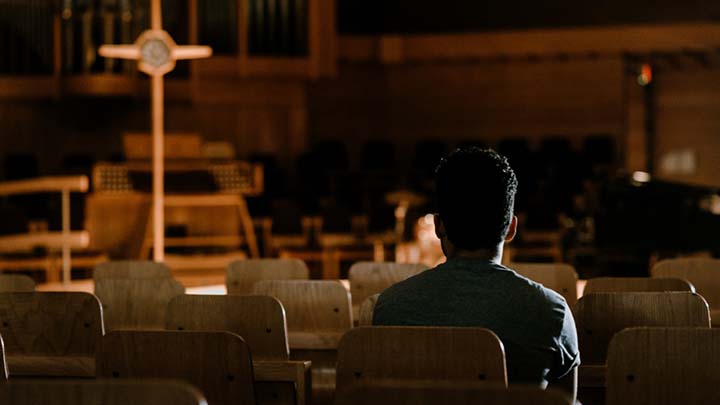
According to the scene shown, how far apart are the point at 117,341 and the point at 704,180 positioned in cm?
1222

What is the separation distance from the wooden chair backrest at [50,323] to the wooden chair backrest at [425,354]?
1300 mm

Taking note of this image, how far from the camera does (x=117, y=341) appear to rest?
287 centimetres

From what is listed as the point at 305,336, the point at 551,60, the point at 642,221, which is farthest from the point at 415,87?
the point at 305,336

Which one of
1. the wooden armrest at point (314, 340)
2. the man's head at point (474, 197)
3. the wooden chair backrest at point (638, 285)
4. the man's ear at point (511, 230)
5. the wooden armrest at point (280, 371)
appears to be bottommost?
the wooden armrest at point (314, 340)

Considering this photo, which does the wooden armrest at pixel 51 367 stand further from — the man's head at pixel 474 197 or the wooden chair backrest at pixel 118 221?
the wooden chair backrest at pixel 118 221

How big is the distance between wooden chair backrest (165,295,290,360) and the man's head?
2.70ft

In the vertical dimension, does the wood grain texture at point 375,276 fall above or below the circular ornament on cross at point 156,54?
below

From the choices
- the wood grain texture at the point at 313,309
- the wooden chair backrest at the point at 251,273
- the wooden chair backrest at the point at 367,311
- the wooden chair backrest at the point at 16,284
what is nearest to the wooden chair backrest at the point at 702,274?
the wood grain texture at the point at 313,309

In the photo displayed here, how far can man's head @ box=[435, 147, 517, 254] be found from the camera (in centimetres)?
291

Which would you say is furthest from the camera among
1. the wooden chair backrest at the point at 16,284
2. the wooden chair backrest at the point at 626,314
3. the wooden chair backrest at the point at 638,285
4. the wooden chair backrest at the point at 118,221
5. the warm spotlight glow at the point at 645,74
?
the warm spotlight glow at the point at 645,74

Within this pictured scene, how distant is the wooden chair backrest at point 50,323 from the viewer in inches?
148

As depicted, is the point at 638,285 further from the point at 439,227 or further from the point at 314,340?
the point at 439,227

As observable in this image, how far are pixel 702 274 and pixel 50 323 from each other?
98.1 inches

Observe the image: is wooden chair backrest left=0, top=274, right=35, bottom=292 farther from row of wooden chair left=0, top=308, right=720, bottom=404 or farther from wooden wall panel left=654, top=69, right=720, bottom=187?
wooden wall panel left=654, top=69, right=720, bottom=187
